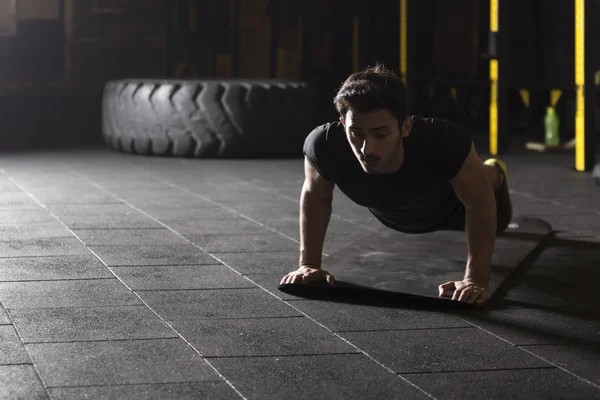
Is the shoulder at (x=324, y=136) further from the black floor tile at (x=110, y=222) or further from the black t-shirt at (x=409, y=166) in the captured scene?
the black floor tile at (x=110, y=222)

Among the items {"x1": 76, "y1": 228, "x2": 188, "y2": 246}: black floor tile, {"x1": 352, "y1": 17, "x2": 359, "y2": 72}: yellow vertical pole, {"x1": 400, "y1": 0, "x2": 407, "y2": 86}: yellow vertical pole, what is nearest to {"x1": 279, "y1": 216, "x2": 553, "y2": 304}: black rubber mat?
{"x1": 76, "y1": 228, "x2": 188, "y2": 246}: black floor tile

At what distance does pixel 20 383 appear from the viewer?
2188 mm

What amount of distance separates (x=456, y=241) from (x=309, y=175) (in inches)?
39.4

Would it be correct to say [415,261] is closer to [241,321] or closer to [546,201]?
[241,321]

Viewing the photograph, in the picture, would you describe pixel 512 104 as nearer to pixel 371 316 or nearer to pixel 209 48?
pixel 209 48

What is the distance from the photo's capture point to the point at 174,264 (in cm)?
362

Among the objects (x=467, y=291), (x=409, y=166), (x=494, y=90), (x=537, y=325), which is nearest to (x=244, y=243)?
(x=409, y=166)

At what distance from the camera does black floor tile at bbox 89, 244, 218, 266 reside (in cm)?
366

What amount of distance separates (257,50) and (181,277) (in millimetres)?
6614

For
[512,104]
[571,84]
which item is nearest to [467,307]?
[571,84]

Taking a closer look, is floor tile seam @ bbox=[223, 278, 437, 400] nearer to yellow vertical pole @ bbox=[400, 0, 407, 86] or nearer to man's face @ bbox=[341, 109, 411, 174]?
man's face @ bbox=[341, 109, 411, 174]

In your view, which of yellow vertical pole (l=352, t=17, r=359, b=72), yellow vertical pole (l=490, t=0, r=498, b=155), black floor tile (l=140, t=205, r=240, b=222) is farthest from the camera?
yellow vertical pole (l=352, t=17, r=359, b=72)

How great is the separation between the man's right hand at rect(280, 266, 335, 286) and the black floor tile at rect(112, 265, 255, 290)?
0.13 meters

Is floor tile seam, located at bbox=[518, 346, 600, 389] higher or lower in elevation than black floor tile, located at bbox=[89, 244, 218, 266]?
lower
